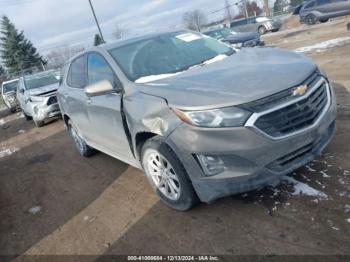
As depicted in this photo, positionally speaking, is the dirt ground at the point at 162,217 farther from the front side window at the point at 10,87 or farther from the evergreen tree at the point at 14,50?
the evergreen tree at the point at 14,50

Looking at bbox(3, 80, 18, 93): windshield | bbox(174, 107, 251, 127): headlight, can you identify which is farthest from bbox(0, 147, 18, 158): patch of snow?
bbox(3, 80, 18, 93): windshield

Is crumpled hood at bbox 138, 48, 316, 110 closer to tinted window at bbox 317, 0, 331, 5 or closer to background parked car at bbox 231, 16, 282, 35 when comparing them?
tinted window at bbox 317, 0, 331, 5

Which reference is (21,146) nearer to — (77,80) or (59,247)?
(77,80)

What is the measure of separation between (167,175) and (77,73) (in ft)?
8.67

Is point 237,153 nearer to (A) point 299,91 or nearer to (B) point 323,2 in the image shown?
(A) point 299,91

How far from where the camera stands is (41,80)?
11609 millimetres

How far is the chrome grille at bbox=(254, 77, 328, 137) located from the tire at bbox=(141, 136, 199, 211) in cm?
85

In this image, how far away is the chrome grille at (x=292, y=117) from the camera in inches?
111

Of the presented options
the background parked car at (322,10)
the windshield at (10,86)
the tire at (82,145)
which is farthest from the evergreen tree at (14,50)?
the tire at (82,145)

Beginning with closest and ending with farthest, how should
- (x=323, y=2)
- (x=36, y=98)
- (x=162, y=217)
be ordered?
(x=162, y=217)
(x=36, y=98)
(x=323, y=2)

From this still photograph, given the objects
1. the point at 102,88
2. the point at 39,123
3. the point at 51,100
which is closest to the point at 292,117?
the point at 102,88

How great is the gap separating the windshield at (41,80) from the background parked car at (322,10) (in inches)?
621

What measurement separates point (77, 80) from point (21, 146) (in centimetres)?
436

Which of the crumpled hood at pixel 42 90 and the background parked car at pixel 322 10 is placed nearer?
the crumpled hood at pixel 42 90
